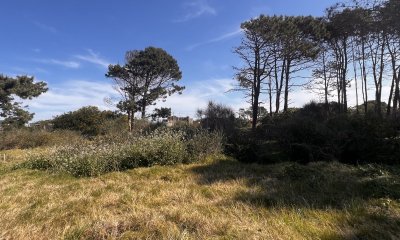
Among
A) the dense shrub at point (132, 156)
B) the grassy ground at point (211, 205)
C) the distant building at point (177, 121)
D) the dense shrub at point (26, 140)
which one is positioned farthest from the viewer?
the distant building at point (177, 121)

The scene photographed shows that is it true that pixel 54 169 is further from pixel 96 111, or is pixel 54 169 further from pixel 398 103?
pixel 96 111

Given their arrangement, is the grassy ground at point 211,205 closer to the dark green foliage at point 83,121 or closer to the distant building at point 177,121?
the distant building at point 177,121

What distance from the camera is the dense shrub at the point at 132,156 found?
336 inches

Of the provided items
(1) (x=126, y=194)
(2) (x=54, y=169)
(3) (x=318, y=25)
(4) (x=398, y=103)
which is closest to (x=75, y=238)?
(1) (x=126, y=194)

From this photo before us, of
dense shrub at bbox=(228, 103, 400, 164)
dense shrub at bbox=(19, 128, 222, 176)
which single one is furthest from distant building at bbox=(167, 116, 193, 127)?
dense shrub at bbox=(228, 103, 400, 164)

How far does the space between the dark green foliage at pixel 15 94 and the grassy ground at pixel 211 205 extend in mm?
18527

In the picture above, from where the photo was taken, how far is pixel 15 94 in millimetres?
23953

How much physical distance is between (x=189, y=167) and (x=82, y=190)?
10.3ft

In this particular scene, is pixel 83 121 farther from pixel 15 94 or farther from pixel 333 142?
pixel 333 142

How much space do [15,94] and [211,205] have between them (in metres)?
23.7

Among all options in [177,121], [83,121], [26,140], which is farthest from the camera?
[177,121]

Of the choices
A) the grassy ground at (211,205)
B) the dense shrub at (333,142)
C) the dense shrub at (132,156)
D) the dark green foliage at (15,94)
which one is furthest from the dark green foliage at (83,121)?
the grassy ground at (211,205)

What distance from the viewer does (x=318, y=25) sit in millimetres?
20516

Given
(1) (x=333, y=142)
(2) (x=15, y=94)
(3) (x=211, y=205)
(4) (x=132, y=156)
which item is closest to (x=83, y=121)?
(2) (x=15, y=94)
